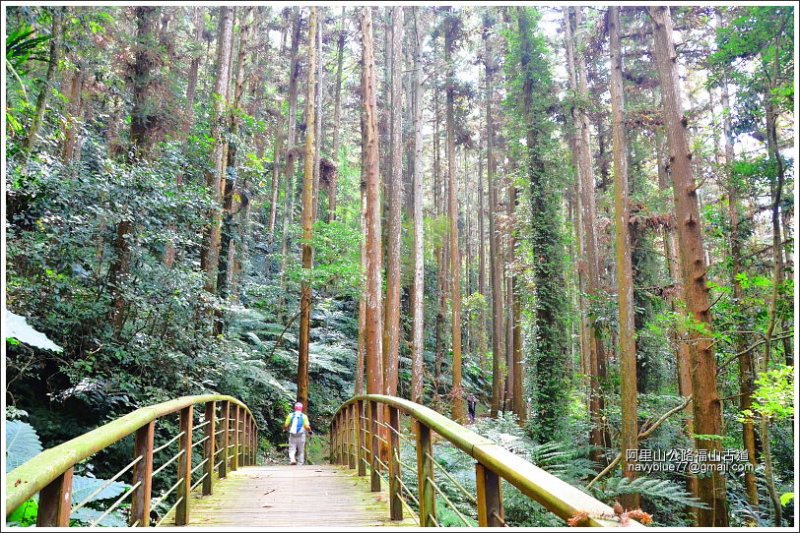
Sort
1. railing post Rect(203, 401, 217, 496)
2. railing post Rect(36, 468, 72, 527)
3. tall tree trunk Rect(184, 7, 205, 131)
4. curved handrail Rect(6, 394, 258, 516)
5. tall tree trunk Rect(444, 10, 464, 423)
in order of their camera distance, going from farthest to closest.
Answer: tall tree trunk Rect(444, 10, 464, 423)
tall tree trunk Rect(184, 7, 205, 131)
railing post Rect(203, 401, 217, 496)
railing post Rect(36, 468, 72, 527)
curved handrail Rect(6, 394, 258, 516)

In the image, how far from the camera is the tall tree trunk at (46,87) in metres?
5.81

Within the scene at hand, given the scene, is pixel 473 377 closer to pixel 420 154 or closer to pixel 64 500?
pixel 420 154

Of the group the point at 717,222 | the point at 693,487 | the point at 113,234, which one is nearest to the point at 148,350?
the point at 113,234

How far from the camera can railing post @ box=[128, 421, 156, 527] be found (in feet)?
8.75

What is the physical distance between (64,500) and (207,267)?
387 inches

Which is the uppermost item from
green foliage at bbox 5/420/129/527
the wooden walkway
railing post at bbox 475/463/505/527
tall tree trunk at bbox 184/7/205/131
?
tall tree trunk at bbox 184/7/205/131

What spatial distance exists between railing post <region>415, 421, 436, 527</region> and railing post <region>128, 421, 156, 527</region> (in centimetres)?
152

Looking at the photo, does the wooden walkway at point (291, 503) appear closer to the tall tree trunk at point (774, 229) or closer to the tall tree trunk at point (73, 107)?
the tall tree trunk at point (774, 229)

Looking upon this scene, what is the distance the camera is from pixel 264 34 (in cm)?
2042

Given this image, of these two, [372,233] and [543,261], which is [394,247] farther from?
[543,261]

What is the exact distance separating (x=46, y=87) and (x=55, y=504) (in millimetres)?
6076

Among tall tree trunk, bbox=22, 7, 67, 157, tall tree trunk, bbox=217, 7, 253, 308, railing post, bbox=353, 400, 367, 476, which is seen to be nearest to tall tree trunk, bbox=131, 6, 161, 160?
tall tree trunk, bbox=217, 7, 253, 308

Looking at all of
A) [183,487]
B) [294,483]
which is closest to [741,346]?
[294,483]

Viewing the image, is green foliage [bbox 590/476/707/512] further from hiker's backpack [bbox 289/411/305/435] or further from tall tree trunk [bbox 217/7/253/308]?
tall tree trunk [bbox 217/7/253/308]
